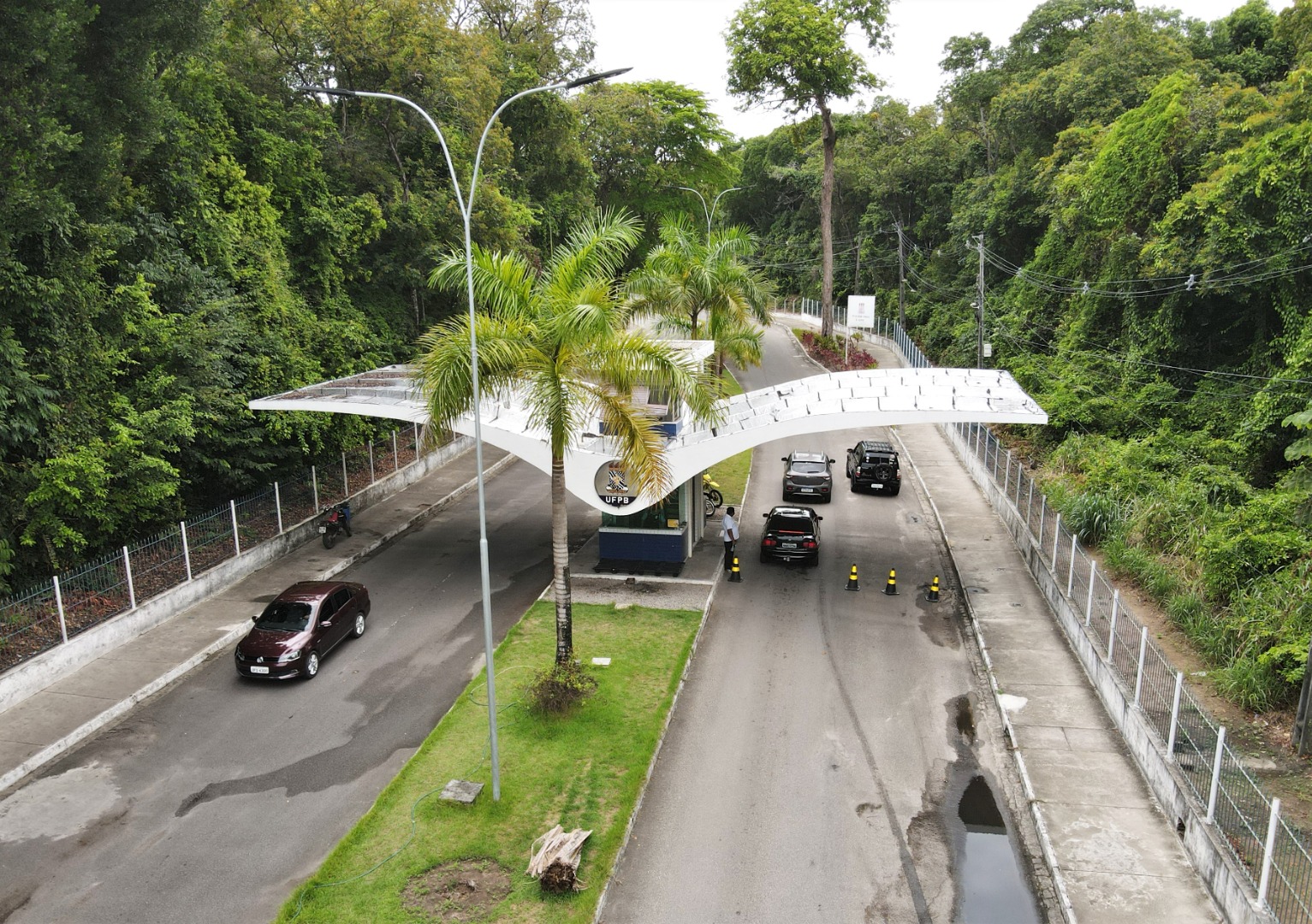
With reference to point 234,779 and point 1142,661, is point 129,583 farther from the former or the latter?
point 1142,661

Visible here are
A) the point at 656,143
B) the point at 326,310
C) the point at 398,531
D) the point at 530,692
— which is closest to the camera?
the point at 530,692

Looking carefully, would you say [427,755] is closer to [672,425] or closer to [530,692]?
[530,692]

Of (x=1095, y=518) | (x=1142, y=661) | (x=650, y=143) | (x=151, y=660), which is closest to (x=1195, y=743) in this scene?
(x=1142, y=661)

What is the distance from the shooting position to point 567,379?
1304 cm

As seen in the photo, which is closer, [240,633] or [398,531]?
[240,633]

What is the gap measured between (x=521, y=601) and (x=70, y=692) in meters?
8.33

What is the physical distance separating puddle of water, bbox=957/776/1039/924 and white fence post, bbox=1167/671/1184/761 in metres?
2.37

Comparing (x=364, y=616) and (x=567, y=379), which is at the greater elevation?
(x=567, y=379)

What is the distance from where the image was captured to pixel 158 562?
18.6 m

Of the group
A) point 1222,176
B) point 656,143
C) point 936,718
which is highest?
point 656,143

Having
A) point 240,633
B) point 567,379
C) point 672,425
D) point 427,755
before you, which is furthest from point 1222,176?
point 240,633

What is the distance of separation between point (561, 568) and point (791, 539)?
360 inches

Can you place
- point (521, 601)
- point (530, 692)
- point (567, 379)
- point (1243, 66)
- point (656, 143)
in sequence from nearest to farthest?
point (567, 379)
point (530, 692)
point (521, 601)
point (1243, 66)
point (656, 143)

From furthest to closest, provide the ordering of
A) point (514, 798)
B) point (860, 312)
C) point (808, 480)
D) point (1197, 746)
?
point (860, 312) → point (808, 480) → point (514, 798) → point (1197, 746)
